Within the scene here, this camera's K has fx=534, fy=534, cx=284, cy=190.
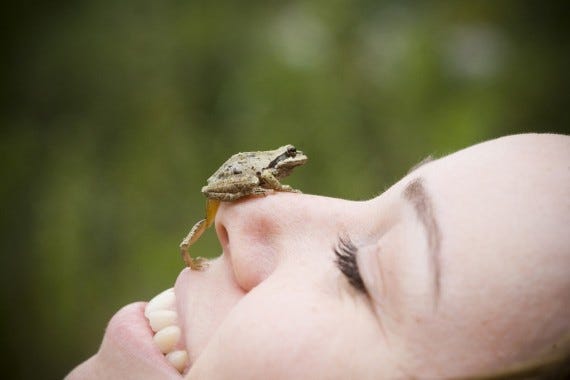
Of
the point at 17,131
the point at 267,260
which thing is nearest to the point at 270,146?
the point at 17,131

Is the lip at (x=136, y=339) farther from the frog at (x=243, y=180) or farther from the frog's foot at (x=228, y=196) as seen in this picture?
the frog's foot at (x=228, y=196)

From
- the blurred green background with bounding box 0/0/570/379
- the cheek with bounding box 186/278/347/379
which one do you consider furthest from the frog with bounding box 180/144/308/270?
the blurred green background with bounding box 0/0/570/379

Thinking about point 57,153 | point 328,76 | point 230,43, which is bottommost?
point 57,153

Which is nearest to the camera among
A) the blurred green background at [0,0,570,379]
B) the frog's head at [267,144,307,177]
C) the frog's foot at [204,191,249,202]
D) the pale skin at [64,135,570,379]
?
the pale skin at [64,135,570,379]

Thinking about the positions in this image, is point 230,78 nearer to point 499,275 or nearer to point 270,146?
point 270,146

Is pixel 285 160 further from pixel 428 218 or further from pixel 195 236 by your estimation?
pixel 428 218

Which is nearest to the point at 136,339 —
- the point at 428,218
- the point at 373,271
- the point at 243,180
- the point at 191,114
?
the point at 243,180

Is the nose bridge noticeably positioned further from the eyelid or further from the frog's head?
the frog's head
